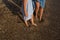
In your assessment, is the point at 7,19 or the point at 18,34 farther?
the point at 7,19

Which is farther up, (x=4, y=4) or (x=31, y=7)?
(x=31, y=7)

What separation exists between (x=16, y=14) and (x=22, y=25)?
708 millimetres

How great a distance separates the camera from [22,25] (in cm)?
500

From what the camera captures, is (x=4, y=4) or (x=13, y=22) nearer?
(x=13, y=22)

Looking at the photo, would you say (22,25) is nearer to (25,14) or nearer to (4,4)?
(25,14)

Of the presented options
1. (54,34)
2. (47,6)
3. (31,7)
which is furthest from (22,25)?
(47,6)

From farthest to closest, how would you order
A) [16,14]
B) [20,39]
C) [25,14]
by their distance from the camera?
[16,14], [25,14], [20,39]

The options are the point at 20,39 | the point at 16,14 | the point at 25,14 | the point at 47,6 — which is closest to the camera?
the point at 20,39

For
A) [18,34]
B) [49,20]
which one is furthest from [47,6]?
[18,34]

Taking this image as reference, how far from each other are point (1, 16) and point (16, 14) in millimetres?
475

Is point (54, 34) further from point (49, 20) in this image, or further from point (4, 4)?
point (4, 4)

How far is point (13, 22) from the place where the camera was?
5141 mm

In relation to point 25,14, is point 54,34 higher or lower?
lower

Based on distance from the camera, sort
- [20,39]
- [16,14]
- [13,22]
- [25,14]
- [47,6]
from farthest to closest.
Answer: [47,6]
[16,14]
[13,22]
[25,14]
[20,39]
